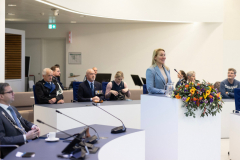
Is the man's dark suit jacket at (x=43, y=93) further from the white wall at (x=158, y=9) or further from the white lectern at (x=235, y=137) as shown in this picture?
the white wall at (x=158, y=9)

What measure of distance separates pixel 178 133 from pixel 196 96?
1.55 ft

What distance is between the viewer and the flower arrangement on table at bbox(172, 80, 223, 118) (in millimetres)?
3264

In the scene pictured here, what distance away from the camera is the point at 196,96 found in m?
3.29

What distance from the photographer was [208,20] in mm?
10117

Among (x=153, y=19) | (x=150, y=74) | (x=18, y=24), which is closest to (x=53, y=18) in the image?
(x=18, y=24)

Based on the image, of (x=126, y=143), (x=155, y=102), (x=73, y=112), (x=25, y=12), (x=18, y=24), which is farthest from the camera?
(x=18, y=24)

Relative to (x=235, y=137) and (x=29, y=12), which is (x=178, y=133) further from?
(x=29, y=12)

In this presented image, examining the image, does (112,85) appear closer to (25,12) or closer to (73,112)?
(73,112)

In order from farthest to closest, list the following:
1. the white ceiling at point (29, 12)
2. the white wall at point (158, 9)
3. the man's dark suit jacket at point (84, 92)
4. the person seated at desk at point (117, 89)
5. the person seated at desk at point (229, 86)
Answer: the white wall at point (158, 9) < the white ceiling at point (29, 12) < the person seated at desk at point (229, 86) < the person seated at desk at point (117, 89) < the man's dark suit jacket at point (84, 92)

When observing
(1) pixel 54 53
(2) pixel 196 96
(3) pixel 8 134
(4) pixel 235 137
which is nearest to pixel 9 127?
(3) pixel 8 134

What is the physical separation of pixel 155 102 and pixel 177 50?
25.1 ft

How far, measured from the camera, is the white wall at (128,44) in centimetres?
1095

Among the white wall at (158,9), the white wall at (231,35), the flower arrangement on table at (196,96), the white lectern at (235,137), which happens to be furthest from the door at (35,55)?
the flower arrangement on table at (196,96)

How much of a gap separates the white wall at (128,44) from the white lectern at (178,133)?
24.5ft
